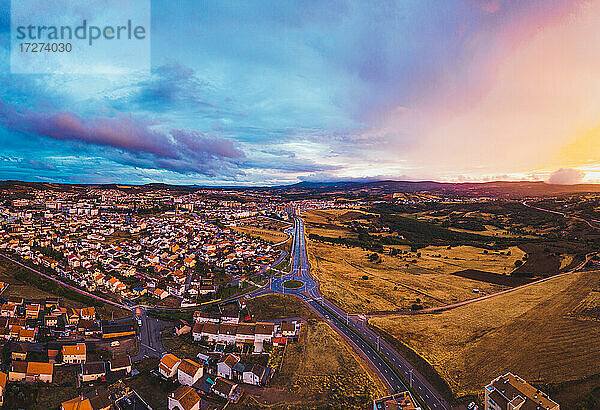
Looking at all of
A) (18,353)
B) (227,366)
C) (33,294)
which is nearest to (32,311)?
(33,294)

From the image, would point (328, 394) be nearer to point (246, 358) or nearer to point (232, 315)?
point (246, 358)

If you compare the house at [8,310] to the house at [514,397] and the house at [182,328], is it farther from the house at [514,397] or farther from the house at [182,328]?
the house at [514,397]

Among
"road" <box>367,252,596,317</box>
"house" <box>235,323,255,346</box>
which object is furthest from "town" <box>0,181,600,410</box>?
"road" <box>367,252,596,317</box>

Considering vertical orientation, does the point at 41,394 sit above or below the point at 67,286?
below

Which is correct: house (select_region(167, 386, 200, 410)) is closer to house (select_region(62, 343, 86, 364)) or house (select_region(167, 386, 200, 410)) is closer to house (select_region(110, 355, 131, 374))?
house (select_region(110, 355, 131, 374))

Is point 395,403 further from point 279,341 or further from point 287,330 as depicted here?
point 287,330

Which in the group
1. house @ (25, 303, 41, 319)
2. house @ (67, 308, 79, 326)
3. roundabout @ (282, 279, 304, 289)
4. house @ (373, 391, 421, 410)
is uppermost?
house @ (25, 303, 41, 319)

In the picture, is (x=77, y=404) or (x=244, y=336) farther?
(x=244, y=336)

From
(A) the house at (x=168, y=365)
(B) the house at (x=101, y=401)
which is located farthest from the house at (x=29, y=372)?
(A) the house at (x=168, y=365)
